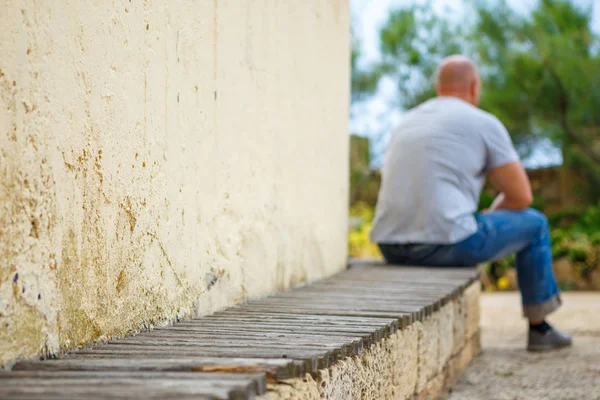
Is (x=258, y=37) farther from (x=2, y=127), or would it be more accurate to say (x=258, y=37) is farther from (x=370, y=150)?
(x=370, y=150)

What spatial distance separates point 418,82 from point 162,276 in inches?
334

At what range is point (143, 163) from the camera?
75.9 inches

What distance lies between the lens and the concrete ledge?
156 centimetres

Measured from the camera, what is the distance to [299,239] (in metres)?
3.25

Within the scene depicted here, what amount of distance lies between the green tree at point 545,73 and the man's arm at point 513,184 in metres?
3.63

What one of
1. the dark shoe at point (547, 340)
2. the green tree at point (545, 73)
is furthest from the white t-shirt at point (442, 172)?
the green tree at point (545, 73)

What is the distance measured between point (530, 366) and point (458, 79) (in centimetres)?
153

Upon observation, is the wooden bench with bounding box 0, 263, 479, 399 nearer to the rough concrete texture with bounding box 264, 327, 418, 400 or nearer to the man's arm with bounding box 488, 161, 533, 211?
the rough concrete texture with bounding box 264, 327, 418, 400

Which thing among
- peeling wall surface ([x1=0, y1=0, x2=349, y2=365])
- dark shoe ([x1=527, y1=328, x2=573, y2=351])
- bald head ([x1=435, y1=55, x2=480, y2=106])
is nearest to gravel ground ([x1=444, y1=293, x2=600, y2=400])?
dark shoe ([x1=527, y1=328, x2=573, y2=351])

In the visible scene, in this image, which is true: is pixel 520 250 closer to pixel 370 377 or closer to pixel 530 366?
pixel 530 366

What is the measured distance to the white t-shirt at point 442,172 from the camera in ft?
12.8

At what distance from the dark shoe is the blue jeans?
0.31ft

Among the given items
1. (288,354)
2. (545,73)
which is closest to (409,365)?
(288,354)

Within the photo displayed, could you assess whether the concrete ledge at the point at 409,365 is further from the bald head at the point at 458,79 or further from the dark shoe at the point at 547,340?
the bald head at the point at 458,79
